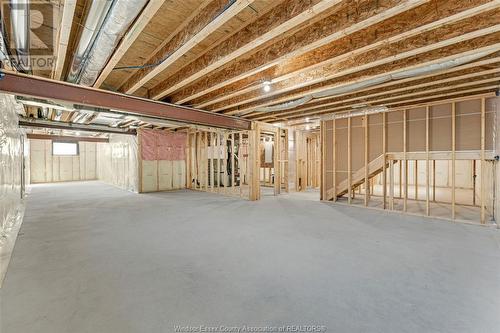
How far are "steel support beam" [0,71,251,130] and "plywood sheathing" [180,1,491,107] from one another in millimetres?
1468

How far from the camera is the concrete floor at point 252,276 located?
1557 millimetres

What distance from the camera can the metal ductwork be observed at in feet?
5.41

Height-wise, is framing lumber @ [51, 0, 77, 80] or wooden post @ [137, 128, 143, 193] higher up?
framing lumber @ [51, 0, 77, 80]

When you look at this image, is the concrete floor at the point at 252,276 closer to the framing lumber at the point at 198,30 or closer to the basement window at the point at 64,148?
the framing lumber at the point at 198,30

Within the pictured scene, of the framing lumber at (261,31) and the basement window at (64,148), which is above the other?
the framing lumber at (261,31)

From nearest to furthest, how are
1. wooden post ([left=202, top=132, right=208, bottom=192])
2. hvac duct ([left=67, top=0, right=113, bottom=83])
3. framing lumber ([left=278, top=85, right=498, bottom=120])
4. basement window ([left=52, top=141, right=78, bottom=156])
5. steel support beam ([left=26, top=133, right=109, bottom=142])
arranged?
hvac duct ([left=67, top=0, right=113, bottom=83]), framing lumber ([left=278, top=85, right=498, bottom=120]), wooden post ([left=202, top=132, right=208, bottom=192]), steel support beam ([left=26, top=133, right=109, bottom=142]), basement window ([left=52, top=141, right=78, bottom=156])

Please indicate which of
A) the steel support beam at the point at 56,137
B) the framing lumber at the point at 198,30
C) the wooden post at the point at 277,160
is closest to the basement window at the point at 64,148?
the steel support beam at the point at 56,137

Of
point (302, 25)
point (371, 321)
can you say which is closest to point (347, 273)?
point (371, 321)

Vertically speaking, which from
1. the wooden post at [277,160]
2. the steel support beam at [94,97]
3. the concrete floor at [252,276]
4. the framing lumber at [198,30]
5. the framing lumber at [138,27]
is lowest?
the concrete floor at [252,276]

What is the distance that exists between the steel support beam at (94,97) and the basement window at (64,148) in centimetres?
1003

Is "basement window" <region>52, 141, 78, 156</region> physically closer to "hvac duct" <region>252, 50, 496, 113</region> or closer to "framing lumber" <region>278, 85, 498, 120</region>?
"hvac duct" <region>252, 50, 496, 113</region>

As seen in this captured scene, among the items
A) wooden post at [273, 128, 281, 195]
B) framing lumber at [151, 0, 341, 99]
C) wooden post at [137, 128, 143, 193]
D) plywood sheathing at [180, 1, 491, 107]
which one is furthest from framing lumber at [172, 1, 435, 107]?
wooden post at [137, 128, 143, 193]

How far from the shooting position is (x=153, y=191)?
7934mm

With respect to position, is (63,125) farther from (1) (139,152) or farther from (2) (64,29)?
(2) (64,29)
